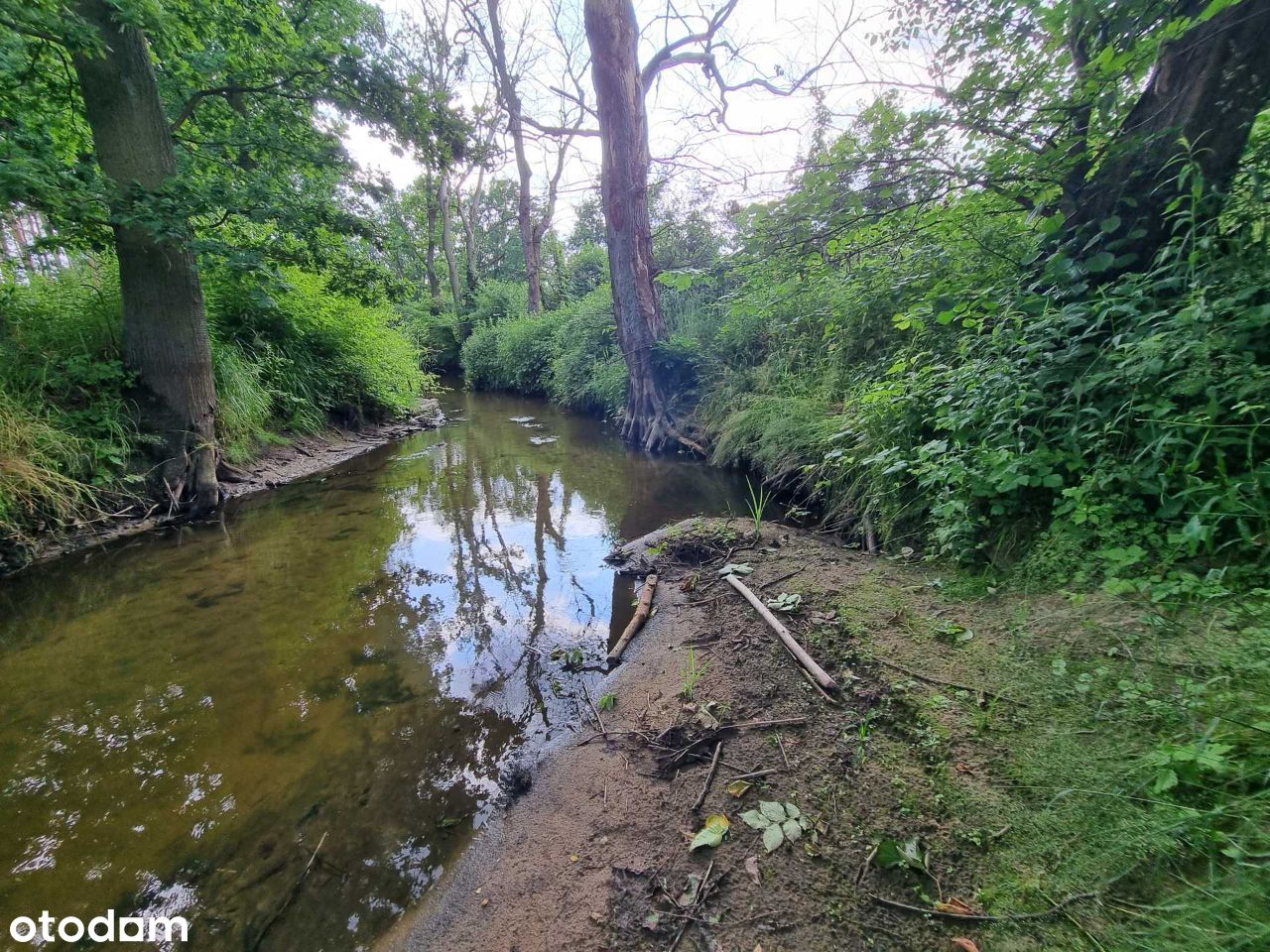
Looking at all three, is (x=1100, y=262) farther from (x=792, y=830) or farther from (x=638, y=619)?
(x=638, y=619)

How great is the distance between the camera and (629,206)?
7.03 meters

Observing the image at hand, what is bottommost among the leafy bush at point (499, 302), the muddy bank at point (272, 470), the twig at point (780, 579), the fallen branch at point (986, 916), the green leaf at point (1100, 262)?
the fallen branch at point (986, 916)

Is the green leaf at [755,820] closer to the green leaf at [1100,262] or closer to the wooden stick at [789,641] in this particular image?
the wooden stick at [789,641]

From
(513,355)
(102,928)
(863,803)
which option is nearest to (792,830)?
(863,803)

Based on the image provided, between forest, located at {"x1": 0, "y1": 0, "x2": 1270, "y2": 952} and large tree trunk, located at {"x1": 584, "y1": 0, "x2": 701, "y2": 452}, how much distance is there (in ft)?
0.16

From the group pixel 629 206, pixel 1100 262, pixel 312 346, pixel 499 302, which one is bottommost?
pixel 1100 262

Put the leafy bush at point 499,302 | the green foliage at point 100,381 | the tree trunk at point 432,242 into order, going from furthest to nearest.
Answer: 1. the tree trunk at point 432,242
2. the leafy bush at point 499,302
3. the green foliage at point 100,381

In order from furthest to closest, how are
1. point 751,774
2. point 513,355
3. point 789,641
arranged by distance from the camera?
point 513,355 → point 789,641 → point 751,774

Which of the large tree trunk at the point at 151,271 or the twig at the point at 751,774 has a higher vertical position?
the large tree trunk at the point at 151,271

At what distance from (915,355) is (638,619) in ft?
9.43

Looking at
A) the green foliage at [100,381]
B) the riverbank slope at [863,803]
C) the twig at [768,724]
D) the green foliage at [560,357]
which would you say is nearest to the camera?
the riverbank slope at [863,803]

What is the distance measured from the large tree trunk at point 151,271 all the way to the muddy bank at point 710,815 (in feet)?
15.8

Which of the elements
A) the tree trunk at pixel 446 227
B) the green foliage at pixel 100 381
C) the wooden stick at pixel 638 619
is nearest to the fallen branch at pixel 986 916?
the wooden stick at pixel 638 619

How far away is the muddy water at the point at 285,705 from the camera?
1677 mm
